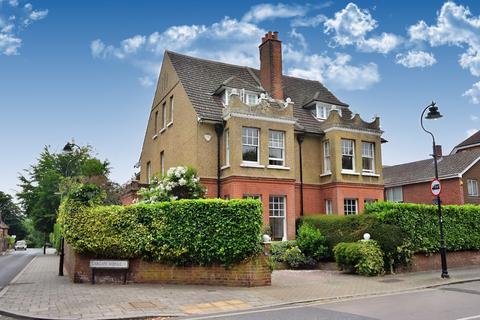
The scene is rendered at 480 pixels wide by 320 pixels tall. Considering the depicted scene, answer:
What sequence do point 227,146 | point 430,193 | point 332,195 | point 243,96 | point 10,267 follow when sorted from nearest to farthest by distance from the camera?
point 227,146 < point 243,96 < point 332,195 < point 10,267 < point 430,193

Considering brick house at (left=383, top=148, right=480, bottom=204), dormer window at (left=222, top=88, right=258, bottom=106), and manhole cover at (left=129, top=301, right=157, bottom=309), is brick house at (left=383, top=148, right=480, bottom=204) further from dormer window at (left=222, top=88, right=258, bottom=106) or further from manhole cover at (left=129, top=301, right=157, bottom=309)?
manhole cover at (left=129, top=301, right=157, bottom=309)

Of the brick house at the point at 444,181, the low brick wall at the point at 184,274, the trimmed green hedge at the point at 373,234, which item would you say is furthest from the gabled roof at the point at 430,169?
the low brick wall at the point at 184,274

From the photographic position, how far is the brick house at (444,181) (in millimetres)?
37969

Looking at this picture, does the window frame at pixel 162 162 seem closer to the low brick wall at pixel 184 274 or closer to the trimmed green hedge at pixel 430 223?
the low brick wall at pixel 184 274

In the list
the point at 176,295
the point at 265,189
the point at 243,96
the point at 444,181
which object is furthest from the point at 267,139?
the point at 444,181

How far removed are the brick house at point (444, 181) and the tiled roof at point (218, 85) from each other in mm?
15033

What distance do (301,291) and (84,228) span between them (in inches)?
299

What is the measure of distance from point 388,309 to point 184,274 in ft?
22.5

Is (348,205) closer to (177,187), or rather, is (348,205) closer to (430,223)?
(430,223)

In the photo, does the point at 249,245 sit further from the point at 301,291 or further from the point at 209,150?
the point at 209,150

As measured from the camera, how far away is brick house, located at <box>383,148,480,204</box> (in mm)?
37969

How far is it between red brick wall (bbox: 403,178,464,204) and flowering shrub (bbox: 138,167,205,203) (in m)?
25.0

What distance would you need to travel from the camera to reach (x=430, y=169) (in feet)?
134

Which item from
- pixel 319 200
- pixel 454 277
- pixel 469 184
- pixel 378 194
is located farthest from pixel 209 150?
pixel 469 184
